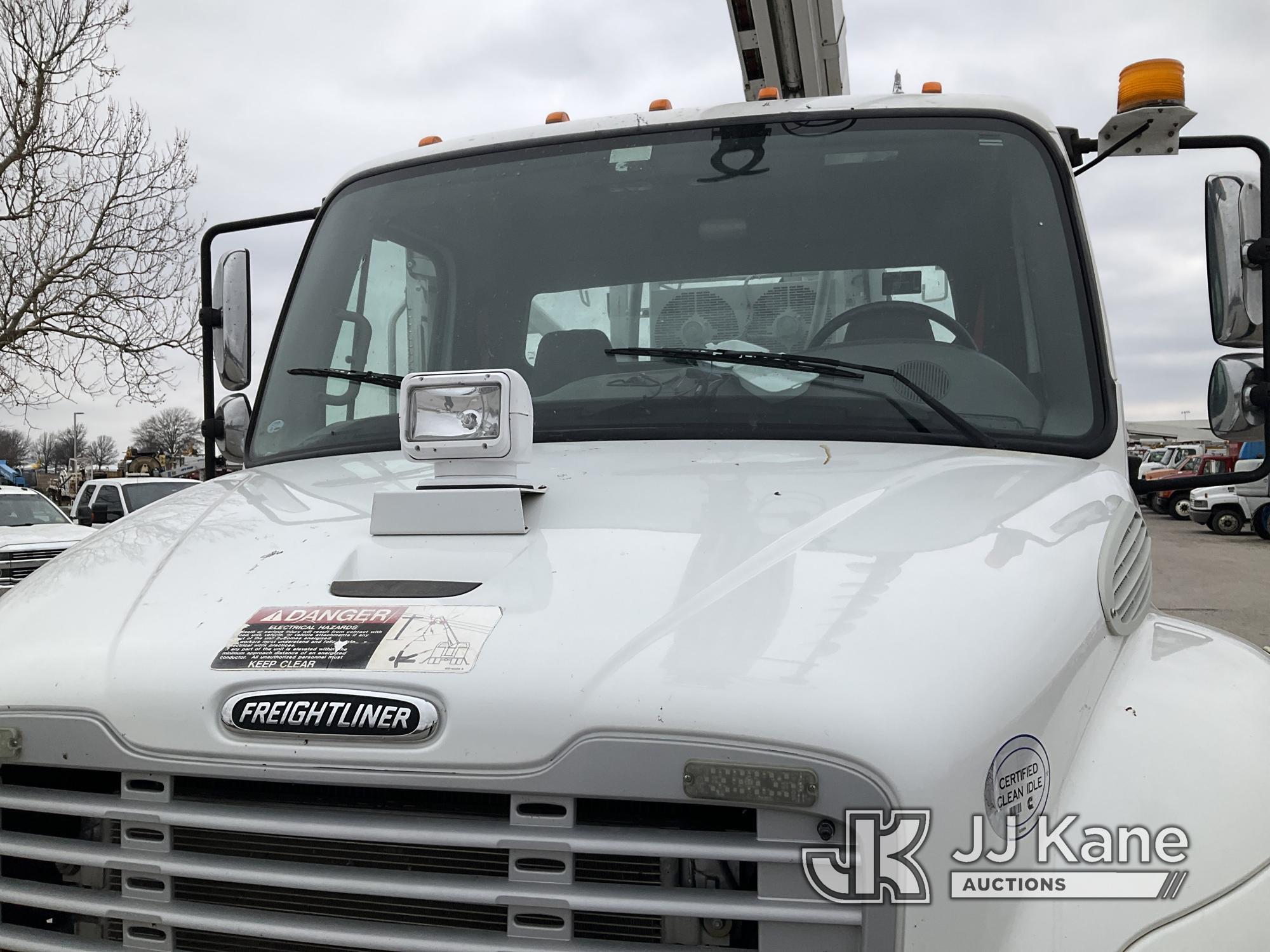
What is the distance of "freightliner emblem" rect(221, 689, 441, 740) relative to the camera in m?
1.64

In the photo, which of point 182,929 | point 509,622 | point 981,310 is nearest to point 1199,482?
point 981,310

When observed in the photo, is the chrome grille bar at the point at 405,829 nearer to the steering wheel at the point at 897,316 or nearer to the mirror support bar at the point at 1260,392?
the steering wheel at the point at 897,316

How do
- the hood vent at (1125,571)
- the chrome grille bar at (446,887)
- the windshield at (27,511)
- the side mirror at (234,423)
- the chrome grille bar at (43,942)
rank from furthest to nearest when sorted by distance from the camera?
the windshield at (27,511) < the side mirror at (234,423) < the hood vent at (1125,571) < the chrome grille bar at (43,942) < the chrome grille bar at (446,887)

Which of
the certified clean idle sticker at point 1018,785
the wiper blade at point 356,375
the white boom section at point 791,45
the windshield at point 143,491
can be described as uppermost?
the white boom section at point 791,45

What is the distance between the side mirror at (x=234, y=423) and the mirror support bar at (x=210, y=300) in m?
0.09

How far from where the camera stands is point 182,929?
175 centimetres

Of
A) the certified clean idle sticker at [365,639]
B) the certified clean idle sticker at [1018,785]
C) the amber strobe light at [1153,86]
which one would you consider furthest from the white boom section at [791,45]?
the certified clean idle sticker at [1018,785]

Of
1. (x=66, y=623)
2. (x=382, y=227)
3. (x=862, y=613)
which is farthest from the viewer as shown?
(x=382, y=227)

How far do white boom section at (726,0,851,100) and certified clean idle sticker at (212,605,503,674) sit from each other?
12.8ft

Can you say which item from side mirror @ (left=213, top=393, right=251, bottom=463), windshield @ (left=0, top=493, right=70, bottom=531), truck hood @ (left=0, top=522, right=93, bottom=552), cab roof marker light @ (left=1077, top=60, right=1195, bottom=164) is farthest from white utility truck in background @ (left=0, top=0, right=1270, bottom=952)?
windshield @ (left=0, top=493, right=70, bottom=531)

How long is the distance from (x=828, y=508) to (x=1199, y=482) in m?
1.39

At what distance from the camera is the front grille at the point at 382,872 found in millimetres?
1538

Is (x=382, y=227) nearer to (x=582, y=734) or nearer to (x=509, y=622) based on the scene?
(x=509, y=622)

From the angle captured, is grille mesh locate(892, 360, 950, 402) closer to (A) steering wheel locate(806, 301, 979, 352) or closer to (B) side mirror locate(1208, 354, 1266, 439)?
(A) steering wheel locate(806, 301, 979, 352)
